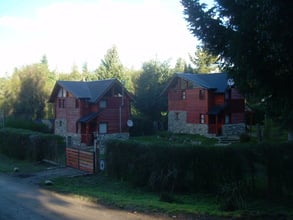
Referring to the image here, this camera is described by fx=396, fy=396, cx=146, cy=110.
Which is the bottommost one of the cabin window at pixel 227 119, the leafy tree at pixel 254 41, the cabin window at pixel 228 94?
the cabin window at pixel 227 119

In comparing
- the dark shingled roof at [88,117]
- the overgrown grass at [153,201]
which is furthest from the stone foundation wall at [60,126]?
the overgrown grass at [153,201]

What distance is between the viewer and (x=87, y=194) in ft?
47.0

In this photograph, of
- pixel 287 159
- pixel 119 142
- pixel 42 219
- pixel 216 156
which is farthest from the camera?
pixel 119 142

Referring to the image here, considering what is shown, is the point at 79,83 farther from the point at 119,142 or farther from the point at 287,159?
the point at 287,159

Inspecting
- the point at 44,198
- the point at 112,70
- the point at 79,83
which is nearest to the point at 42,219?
the point at 44,198

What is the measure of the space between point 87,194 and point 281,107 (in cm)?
743

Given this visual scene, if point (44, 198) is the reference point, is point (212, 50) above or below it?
above

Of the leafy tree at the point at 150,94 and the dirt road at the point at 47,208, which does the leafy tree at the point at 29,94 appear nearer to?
the leafy tree at the point at 150,94

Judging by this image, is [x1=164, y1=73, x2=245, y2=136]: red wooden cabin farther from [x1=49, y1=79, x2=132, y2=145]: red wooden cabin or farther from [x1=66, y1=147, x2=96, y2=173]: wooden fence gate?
[x1=66, y1=147, x2=96, y2=173]: wooden fence gate

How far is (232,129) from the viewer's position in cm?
4488

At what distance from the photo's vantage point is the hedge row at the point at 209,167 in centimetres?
1379

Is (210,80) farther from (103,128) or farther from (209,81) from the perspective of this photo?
(103,128)

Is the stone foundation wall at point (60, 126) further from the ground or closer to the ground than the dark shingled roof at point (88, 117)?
closer to the ground

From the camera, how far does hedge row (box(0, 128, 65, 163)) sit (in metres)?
24.9
